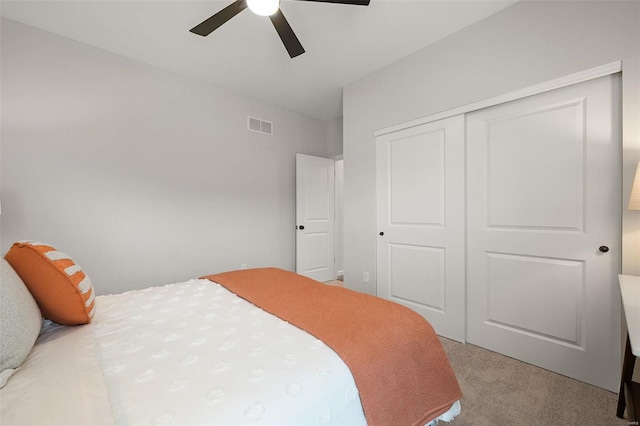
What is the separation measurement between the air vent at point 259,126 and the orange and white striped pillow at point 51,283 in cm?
289

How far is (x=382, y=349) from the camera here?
1.03 m

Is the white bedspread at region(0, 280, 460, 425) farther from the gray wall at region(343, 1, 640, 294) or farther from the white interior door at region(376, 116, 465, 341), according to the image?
the gray wall at region(343, 1, 640, 294)

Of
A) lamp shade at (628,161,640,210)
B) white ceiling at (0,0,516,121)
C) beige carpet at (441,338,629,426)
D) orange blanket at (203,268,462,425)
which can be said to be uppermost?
white ceiling at (0,0,516,121)

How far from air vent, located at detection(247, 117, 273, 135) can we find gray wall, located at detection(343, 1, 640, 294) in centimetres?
118

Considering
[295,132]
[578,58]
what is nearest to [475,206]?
[578,58]

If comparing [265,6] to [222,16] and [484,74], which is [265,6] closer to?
[222,16]

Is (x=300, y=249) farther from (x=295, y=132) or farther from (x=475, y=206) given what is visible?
(x=475, y=206)

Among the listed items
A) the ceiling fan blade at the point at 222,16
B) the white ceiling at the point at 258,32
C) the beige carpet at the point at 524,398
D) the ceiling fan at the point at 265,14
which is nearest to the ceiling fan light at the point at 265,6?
the ceiling fan at the point at 265,14

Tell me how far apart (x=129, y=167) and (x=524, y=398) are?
147 inches

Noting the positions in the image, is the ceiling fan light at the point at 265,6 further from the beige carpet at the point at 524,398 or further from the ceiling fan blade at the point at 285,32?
the beige carpet at the point at 524,398

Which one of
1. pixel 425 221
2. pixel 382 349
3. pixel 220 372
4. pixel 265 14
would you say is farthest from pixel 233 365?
pixel 425 221

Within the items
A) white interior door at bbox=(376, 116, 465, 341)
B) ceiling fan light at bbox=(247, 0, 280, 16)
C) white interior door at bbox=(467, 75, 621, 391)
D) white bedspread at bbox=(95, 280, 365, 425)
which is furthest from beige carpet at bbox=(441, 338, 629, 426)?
ceiling fan light at bbox=(247, 0, 280, 16)

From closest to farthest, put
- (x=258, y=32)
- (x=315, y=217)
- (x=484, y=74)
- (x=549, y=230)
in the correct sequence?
(x=549, y=230) < (x=484, y=74) < (x=258, y=32) < (x=315, y=217)

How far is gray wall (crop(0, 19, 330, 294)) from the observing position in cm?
228
